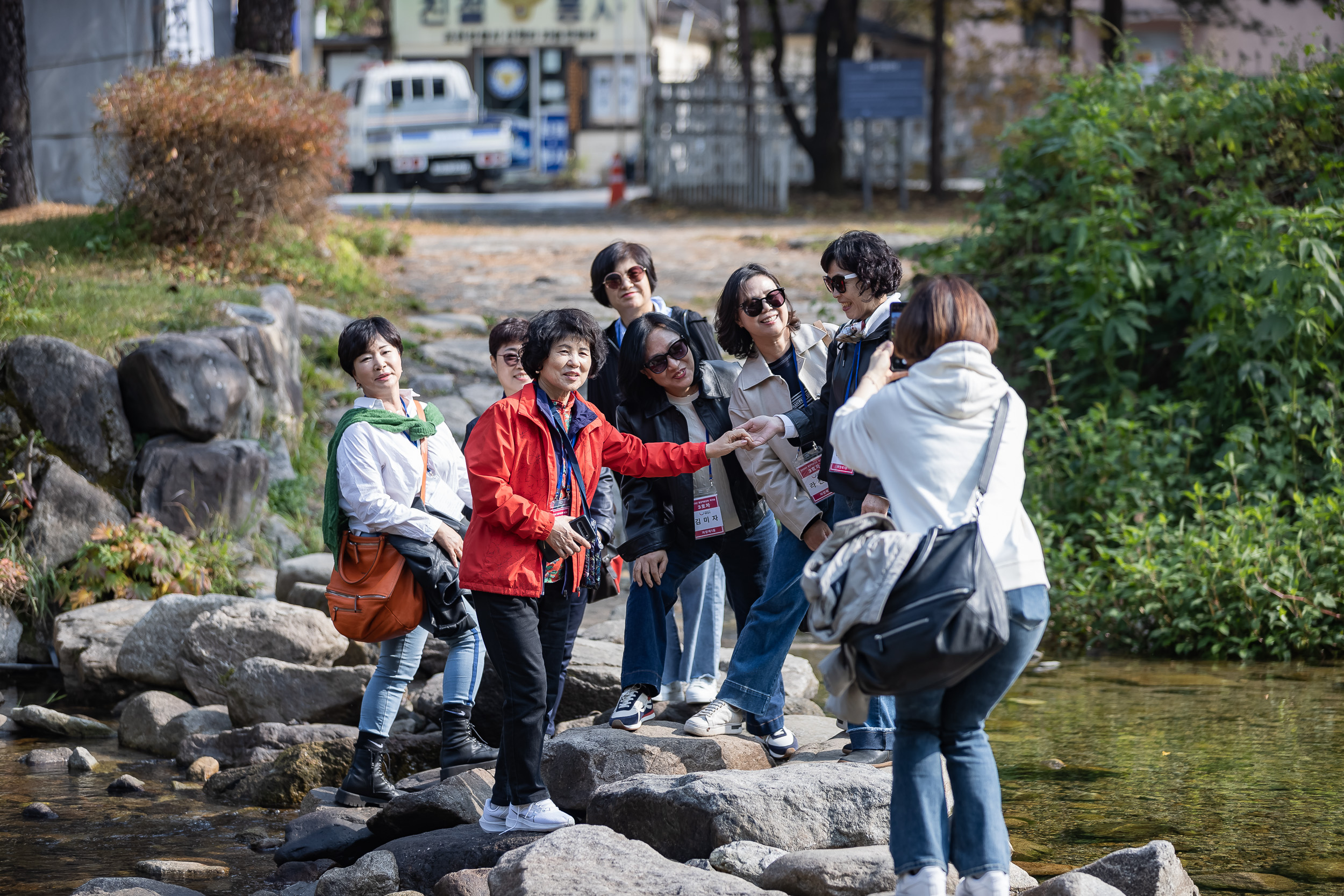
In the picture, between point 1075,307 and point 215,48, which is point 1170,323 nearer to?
point 1075,307

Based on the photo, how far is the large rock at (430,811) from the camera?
4219 mm

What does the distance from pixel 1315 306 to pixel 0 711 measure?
278 inches

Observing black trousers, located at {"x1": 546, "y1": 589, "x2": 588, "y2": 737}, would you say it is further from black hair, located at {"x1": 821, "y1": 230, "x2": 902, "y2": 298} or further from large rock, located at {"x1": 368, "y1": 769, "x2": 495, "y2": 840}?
black hair, located at {"x1": 821, "y1": 230, "x2": 902, "y2": 298}

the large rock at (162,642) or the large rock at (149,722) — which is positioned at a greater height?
the large rock at (162,642)

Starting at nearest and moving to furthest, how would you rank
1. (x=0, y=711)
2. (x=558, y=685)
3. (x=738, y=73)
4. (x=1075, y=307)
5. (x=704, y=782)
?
(x=704, y=782) < (x=558, y=685) < (x=0, y=711) < (x=1075, y=307) < (x=738, y=73)

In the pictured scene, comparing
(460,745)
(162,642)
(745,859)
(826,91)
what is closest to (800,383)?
(745,859)

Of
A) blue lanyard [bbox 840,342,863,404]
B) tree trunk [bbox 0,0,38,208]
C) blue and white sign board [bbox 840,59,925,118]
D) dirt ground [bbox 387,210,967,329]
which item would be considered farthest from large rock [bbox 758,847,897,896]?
blue and white sign board [bbox 840,59,925,118]

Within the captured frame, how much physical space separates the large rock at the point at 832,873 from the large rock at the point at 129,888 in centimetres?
174

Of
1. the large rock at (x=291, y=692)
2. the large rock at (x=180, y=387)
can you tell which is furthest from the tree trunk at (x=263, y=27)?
the large rock at (x=291, y=692)

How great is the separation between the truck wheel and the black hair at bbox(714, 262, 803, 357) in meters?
20.5

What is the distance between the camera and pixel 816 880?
135 inches

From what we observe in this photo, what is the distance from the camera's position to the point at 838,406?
4.16m

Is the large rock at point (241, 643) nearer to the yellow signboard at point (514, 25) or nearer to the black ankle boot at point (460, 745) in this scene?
the black ankle boot at point (460, 745)

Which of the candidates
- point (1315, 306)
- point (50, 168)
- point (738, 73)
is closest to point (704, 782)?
point (1315, 306)
